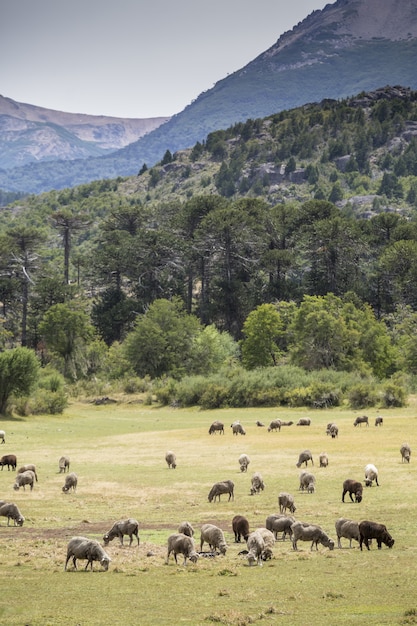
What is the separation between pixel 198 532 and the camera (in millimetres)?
28656

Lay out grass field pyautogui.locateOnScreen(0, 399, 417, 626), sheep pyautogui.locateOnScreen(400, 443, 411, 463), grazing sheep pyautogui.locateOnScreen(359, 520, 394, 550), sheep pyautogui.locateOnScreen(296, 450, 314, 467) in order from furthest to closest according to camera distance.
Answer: sheep pyautogui.locateOnScreen(296, 450, 314, 467) → sheep pyautogui.locateOnScreen(400, 443, 411, 463) → grazing sheep pyautogui.locateOnScreen(359, 520, 394, 550) → grass field pyautogui.locateOnScreen(0, 399, 417, 626)

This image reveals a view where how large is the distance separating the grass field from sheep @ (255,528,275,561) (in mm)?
255

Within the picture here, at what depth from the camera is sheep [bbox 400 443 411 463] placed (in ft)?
141

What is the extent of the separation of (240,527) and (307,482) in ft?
30.9

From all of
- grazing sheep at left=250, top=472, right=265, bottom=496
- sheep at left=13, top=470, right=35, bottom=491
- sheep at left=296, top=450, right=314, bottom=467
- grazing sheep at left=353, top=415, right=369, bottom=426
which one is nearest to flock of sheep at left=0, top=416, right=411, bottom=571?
grazing sheep at left=250, top=472, right=265, bottom=496

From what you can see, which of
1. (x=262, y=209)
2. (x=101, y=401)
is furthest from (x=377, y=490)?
(x=262, y=209)

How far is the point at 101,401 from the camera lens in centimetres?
9306

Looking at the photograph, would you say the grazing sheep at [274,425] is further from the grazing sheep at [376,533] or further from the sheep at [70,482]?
the grazing sheep at [376,533]

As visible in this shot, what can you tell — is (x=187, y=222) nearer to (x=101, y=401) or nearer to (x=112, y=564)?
(x=101, y=401)

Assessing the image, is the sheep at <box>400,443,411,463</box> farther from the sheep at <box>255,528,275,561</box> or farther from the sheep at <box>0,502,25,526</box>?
→ the sheep at <box>0,502,25,526</box>

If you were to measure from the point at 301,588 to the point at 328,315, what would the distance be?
75468mm

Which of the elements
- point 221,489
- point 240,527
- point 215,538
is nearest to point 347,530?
point 240,527

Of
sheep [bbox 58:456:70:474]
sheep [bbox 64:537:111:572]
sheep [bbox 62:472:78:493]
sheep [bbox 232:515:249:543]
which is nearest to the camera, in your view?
sheep [bbox 64:537:111:572]

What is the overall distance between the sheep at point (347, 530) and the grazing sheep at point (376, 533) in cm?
20
